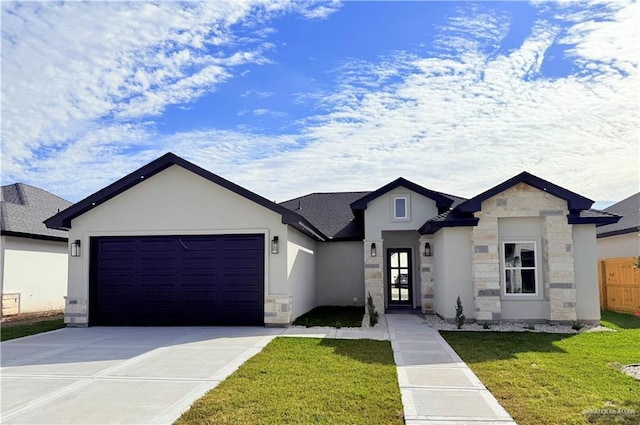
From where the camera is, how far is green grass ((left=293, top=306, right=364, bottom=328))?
12944 millimetres

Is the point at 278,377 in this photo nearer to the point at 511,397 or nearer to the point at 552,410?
the point at 511,397

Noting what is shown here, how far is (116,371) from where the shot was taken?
7562mm

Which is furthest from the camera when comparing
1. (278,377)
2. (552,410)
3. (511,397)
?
(278,377)

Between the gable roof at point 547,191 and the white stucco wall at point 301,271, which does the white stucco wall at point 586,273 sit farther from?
the white stucco wall at point 301,271

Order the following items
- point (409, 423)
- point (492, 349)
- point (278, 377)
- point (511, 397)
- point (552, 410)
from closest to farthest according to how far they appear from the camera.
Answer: point (409, 423)
point (552, 410)
point (511, 397)
point (278, 377)
point (492, 349)

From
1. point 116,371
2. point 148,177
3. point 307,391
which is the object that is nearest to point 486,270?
point 307,391

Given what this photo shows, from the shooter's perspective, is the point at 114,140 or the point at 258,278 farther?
the point at 114,140

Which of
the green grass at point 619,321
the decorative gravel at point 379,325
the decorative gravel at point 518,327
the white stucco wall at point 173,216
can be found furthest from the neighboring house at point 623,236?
the white stucco wall at point 173,216

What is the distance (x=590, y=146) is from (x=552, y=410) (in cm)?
1167

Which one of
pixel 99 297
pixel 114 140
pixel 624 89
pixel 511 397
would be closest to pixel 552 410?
pixel 511 397

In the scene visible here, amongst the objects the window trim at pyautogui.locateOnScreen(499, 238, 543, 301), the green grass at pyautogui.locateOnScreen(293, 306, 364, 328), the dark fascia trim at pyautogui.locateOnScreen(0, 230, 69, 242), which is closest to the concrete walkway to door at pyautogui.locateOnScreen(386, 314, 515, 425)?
the green grass at pyautogui.locateOnScreen(293, 306, 364, 328)

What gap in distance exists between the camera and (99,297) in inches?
517

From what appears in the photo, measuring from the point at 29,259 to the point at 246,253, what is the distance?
839 centimetres

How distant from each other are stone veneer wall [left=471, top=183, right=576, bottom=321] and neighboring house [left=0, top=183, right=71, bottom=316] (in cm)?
1397
